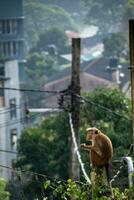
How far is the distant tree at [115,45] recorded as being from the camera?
72.1m

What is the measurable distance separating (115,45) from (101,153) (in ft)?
214

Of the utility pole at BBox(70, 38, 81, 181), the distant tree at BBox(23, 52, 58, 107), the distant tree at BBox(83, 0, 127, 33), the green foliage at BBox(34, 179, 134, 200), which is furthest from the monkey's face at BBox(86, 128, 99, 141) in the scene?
the distant tree at BBox(83, 0, 127, 33)

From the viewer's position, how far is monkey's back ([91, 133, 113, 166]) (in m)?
9.46

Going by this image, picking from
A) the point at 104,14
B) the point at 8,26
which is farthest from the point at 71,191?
the point at 104,14

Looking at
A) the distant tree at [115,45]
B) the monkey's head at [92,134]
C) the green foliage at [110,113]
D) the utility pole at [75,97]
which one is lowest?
the distant tree at [115,45]

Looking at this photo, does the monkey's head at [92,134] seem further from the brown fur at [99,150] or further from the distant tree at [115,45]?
the distant tree at [115,45]

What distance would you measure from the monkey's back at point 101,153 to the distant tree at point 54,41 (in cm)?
7565

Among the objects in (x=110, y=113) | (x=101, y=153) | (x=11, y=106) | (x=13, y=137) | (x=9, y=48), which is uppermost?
(x=101, y=153)

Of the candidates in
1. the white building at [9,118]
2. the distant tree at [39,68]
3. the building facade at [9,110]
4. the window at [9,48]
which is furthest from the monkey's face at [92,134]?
the window at [9,48]

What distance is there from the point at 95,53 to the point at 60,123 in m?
71.4

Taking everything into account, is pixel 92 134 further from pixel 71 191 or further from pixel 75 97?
pixel 75 97

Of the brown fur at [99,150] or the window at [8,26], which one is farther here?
the window at [8,26]

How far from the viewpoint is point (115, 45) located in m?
74.4

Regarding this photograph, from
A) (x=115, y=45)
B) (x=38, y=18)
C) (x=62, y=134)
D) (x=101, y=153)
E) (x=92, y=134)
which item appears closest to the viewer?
(x=101, y=153)
